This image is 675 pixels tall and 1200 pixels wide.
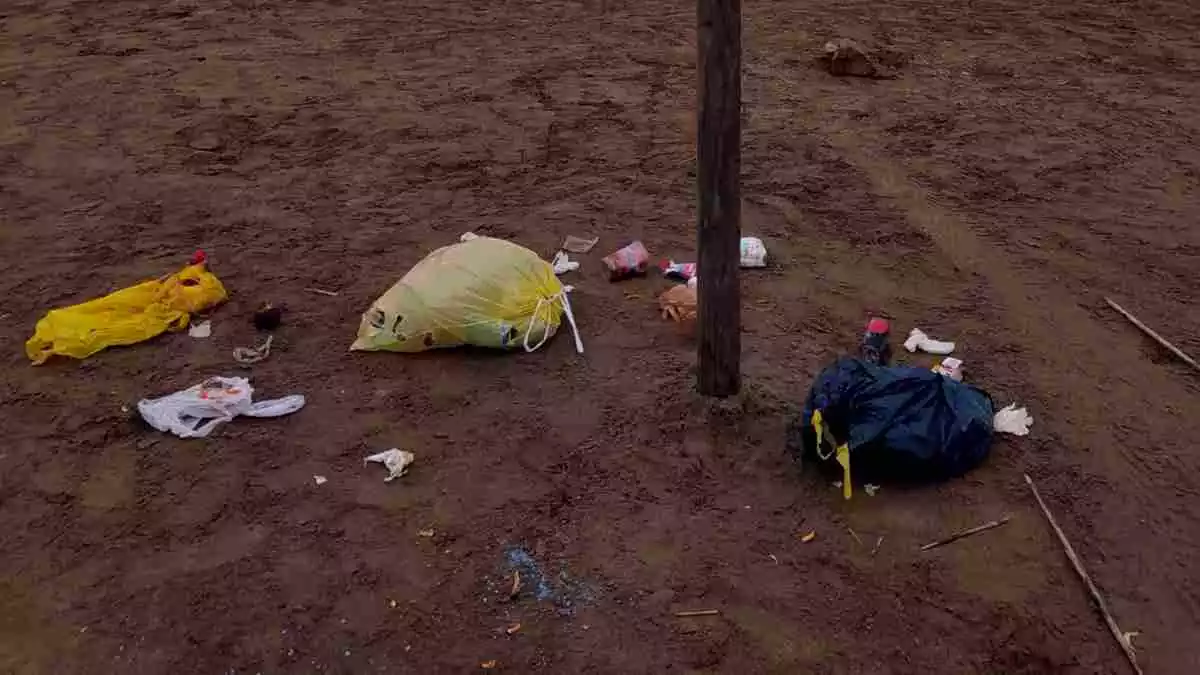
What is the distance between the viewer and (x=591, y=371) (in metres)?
4.53

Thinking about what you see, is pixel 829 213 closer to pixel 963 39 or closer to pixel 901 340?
pixel 901 340

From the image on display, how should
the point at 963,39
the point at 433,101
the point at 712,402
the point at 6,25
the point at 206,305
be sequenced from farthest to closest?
the point at 6,25, the point at 963,39, the point at 433,101, the point at 206,305, the point at 712,402

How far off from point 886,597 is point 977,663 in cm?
34

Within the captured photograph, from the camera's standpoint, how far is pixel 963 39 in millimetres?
8422

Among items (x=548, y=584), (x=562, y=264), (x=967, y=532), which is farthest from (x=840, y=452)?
(x=562, y=264)

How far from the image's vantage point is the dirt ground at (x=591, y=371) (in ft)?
10.9

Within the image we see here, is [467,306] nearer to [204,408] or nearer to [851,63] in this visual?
[204,408]

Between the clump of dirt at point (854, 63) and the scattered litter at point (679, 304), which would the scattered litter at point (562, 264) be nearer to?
the scattered litter at point (679, 304)

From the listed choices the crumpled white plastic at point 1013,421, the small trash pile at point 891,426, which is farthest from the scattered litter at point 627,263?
the crumpled white plastic at point 1013,421

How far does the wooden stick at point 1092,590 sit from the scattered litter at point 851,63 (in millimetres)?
4591

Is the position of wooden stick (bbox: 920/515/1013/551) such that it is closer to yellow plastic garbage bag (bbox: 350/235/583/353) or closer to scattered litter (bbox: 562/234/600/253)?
yellow plastic garbage bag (bbox: 350/235/583/353)

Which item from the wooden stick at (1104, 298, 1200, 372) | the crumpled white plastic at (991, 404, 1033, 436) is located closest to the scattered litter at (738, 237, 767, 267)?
the crumpled white plastic at (991, 404, 1033, 436)

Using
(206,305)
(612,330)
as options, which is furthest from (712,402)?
(206,305)

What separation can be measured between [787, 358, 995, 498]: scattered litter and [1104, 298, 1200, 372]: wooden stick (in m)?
1.19
